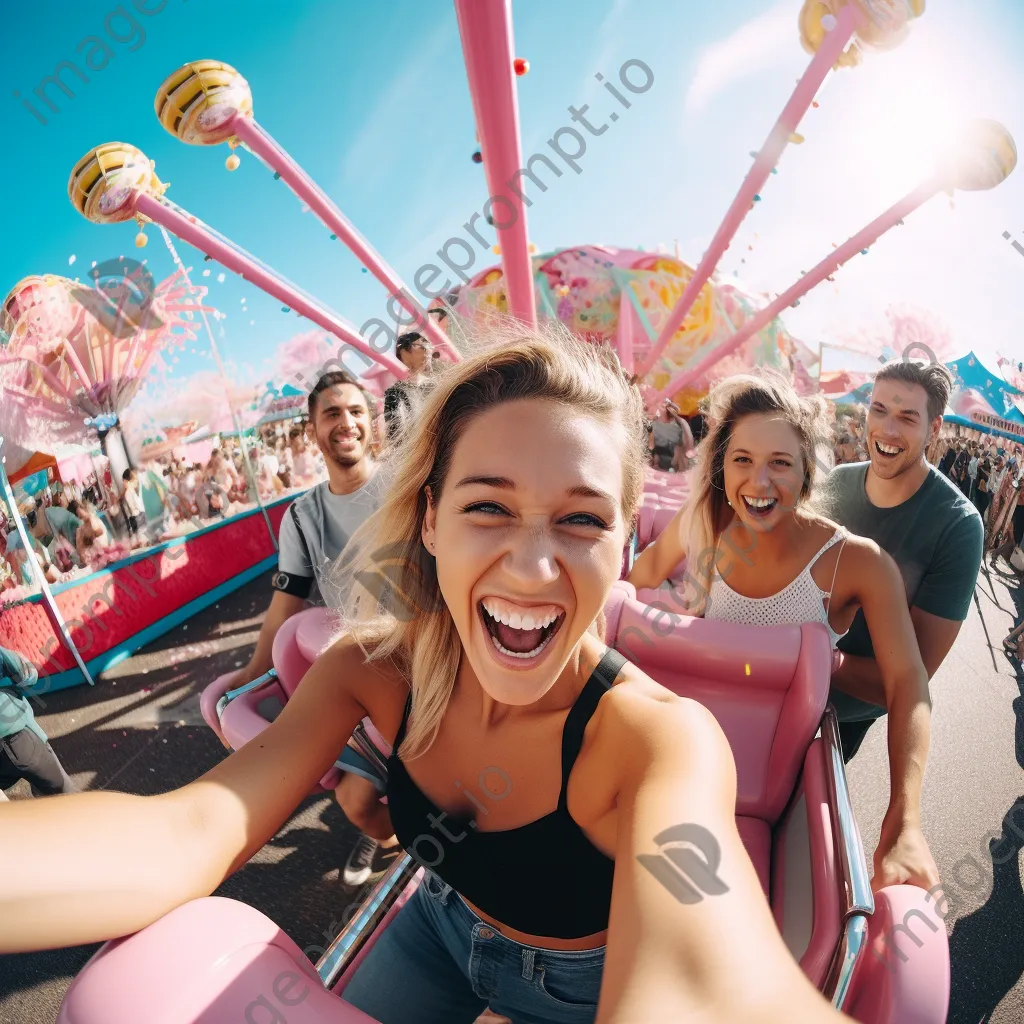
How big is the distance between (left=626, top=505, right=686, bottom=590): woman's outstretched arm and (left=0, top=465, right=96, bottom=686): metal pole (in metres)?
3.96

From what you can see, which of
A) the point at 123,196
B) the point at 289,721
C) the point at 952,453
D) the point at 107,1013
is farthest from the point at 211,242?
the point at 952,453

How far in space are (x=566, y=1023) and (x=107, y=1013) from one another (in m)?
0.82

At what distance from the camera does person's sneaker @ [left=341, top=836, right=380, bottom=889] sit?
85.7 inches

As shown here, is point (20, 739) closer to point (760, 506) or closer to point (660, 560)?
point (660, 560)

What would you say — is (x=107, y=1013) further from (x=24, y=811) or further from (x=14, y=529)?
(x=14, y=529)

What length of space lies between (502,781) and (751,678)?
856 mm

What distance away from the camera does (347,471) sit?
236 cm

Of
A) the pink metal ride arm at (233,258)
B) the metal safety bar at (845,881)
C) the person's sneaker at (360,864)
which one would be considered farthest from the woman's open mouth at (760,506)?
the pink metal ride arm at (233,258)

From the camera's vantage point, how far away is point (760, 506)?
1801 millimetres

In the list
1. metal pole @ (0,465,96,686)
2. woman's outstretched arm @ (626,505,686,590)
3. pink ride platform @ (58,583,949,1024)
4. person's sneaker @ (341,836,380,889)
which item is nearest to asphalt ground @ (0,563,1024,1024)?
person's sneaker @ (341,836,380,889)

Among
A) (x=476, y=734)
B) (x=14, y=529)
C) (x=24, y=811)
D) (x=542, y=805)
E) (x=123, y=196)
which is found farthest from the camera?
(x=14, y=529)

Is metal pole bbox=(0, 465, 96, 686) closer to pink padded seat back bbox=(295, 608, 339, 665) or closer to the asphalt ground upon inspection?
the asphalt ground

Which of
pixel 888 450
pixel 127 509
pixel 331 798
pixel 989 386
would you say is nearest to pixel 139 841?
pixel 331 798

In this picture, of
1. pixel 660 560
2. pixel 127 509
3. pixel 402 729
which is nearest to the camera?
pixel 402 729
